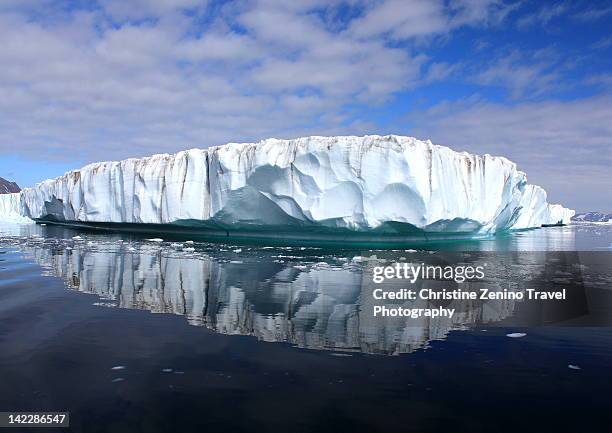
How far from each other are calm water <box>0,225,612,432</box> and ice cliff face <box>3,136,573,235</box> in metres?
7.88

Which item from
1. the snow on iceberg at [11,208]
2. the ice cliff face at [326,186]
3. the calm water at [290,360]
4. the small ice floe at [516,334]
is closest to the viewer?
the calm water at [290,360]

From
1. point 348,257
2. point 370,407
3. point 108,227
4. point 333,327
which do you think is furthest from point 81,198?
point 370,407

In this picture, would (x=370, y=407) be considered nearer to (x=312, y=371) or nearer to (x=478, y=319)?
(x=312, y=371)

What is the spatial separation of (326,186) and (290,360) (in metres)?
12.0

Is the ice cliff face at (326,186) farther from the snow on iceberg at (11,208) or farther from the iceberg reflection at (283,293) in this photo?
the snow on iceberg at (11,208)

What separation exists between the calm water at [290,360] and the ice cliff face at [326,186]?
788 centimetres

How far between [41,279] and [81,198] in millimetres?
19965

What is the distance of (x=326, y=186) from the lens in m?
15.9

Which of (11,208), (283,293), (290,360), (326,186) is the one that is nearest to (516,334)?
(290,360)

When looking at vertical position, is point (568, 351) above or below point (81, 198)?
below

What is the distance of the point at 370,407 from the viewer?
10.6 feet

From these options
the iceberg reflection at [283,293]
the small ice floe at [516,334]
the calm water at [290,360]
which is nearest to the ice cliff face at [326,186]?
the iceberg reflection at [283,293]

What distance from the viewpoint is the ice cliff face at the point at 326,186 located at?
1538 centimetres

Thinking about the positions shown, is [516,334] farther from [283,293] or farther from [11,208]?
[11,208]
